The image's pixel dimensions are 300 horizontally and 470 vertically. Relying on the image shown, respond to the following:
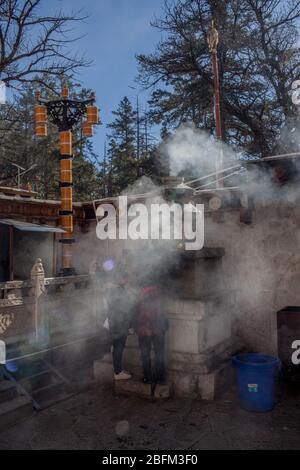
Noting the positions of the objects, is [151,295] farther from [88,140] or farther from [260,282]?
[88,140]

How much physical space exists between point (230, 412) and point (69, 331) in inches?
193

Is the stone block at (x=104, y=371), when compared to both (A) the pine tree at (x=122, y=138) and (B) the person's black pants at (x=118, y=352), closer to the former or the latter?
(B) the person's black pants at (x=118, y=352)

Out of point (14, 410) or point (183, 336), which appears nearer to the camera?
point (14, 410)

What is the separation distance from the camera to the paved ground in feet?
16.9

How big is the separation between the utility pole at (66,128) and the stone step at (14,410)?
22.4ft

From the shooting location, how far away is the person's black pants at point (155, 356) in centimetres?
668

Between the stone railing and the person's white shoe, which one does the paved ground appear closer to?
the person's white shoe

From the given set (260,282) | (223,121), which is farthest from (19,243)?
(223,121)

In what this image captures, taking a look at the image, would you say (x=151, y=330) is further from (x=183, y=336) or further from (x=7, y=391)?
(x=7, y=391)

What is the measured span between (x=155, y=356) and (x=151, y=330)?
489mm

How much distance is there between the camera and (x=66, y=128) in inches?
540

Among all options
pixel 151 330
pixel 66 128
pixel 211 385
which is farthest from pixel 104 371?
pixel 66 128

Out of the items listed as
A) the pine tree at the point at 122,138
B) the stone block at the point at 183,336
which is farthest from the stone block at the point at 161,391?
the pine tree at the point at 122,138

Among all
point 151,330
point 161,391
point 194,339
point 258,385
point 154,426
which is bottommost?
point 154,426
